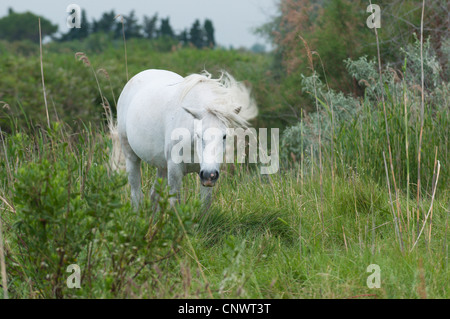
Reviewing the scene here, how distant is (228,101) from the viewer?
390 centimetres

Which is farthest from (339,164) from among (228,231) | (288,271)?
(288,271)

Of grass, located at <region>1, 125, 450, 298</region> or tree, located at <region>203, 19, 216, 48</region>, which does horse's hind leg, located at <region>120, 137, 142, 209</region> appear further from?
tree, located at <region>203, 19, 216, 48</region>

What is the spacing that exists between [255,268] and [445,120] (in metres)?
2.80

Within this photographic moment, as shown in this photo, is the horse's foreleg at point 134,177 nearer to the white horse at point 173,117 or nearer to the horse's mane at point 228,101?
the white horse at point 173,117

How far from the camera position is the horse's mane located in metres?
3.77

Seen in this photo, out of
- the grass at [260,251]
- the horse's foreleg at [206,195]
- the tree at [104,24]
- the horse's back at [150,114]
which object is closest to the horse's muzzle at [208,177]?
the grass at [260,251]

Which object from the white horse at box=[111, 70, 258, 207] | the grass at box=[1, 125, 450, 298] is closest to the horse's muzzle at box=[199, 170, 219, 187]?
the white horse at box=[111, 70, 258, 207]

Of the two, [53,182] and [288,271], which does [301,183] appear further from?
[53,182]

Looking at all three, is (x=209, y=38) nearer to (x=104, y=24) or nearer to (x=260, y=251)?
(x=260, y=251)

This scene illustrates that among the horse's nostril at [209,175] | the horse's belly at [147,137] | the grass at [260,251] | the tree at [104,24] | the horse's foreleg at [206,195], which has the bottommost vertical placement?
Result: the grass at [260,251]

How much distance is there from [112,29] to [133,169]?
4194 centimetres

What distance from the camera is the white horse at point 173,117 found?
12.3 ft
